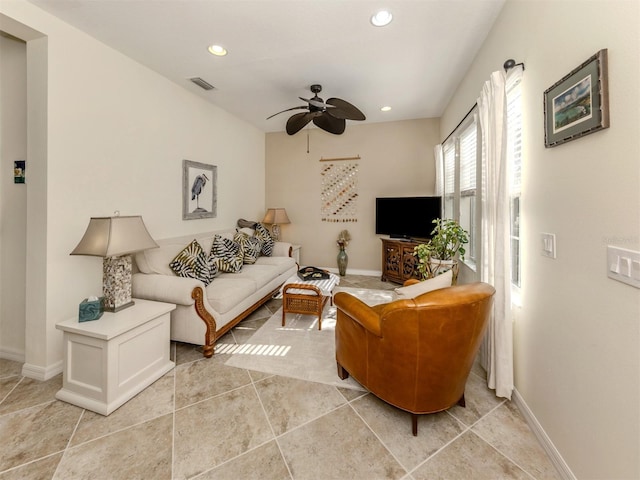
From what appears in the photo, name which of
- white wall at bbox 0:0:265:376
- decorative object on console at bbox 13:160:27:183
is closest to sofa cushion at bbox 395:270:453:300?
white wall at bbox 0:0:265:376

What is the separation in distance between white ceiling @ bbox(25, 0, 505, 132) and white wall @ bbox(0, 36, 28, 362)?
0.61m

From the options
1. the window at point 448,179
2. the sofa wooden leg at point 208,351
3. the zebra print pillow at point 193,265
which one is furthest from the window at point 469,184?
the zebra print pillow at point 193,265

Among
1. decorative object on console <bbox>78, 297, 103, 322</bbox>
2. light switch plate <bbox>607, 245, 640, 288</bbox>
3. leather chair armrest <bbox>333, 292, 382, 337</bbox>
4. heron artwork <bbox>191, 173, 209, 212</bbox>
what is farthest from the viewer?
heron artwork <bbox>191, 173, 209, 212</bbox>

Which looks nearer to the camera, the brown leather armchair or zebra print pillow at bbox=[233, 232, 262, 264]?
the brown leather armchair

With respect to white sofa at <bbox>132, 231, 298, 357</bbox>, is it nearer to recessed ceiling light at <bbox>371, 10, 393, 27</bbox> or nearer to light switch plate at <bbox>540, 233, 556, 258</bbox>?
light switch plate at <bbox>540, 233, 556, 258</bbox>

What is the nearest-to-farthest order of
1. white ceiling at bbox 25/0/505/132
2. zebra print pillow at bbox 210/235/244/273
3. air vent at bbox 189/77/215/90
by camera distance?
white ceiling at bbox 25/0/505/132
air vent at bbox 189/77/215/90
zebra print pillow at bbox 210/235/244/273

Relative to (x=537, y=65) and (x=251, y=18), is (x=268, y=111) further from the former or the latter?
(x=537, y=65)

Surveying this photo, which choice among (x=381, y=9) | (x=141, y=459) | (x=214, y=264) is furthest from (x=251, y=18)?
(x=141, y=459)

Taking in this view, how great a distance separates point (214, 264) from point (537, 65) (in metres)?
3.34

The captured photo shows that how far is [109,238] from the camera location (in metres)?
1.95

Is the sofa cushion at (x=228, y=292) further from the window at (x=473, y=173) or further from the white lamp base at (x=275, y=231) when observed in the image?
the window at (x=473, y=173)

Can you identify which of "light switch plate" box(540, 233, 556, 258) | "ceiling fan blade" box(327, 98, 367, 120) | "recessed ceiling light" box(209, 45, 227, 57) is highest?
"recessed ceiling light" box(209, 45, 227, 57)

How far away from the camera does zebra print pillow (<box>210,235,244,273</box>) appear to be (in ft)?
11.0

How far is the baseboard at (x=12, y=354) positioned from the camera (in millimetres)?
2289
